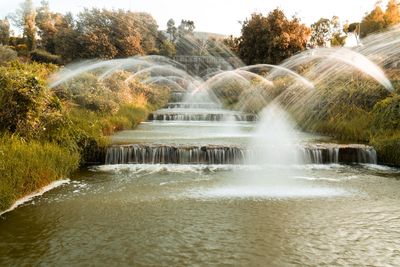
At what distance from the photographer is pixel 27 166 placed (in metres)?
9.16

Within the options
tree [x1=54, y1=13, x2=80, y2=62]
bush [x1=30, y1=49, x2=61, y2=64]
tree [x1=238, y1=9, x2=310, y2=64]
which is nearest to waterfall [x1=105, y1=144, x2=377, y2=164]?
tree [x1=238, y1=9, x2=310, y2=64]

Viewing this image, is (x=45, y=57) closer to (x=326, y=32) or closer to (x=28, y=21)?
(x=28, y=21)

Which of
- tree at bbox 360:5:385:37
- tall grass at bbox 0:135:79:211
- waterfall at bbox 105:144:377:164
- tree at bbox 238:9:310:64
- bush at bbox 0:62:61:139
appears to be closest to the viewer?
tall grass at bbox 0:135:79:211

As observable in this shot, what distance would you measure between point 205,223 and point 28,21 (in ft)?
177

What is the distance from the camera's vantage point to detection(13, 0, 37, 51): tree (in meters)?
52.9

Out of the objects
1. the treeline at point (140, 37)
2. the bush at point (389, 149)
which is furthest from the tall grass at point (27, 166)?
the treeline at point (140, 37)

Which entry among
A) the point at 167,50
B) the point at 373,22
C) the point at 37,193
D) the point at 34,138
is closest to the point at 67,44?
the point at 167,50

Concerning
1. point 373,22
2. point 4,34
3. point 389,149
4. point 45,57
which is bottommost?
point 389,149

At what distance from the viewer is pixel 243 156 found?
13047 mm

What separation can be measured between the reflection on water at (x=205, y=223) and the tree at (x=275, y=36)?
27.7 metres

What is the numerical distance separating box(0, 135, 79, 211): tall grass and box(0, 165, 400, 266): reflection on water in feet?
1.33

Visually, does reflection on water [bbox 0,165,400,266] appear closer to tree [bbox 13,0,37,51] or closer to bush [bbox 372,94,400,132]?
bush [bbox 372,94,400,132]

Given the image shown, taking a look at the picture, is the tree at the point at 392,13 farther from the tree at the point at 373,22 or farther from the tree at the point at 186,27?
the tree at the point at 186,27

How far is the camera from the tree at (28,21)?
5291 centimetres
